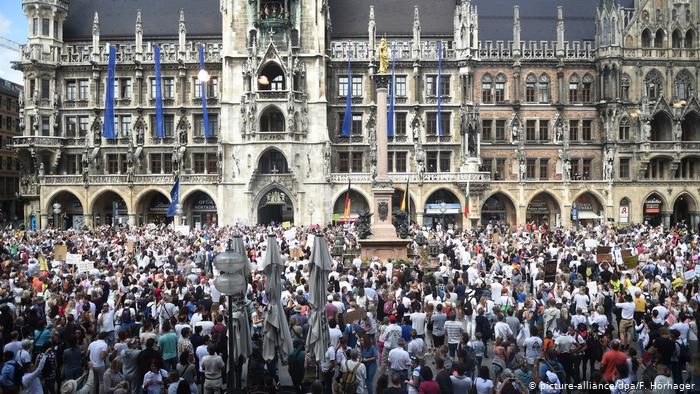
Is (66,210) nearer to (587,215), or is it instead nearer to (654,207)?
(587,215)

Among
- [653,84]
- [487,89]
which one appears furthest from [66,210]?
[653,84]

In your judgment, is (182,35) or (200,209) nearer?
(182,35)

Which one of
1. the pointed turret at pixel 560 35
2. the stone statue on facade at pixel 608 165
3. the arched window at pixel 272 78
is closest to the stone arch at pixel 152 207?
the arched window at pixel 272 78

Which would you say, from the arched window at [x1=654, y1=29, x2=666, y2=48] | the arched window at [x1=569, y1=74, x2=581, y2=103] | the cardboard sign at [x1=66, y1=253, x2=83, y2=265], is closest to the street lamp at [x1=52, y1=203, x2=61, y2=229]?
the cardboard sign at [x1=66, y1=253, x2=83, y2=265]

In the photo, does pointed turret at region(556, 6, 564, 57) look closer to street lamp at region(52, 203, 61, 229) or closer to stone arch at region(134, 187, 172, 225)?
stone arch at region(134, 187, 172, 225)

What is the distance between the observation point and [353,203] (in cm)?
5838

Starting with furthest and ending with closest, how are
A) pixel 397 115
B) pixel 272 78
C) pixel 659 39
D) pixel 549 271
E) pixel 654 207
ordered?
1. pixel 659 39
2. pixel 397 115
3. pixel 654 207
4. pixel 272 78
5. pixel 549 271

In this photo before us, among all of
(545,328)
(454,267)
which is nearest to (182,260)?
(454,267)

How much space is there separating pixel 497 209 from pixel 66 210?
135 feet

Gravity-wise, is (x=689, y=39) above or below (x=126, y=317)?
above

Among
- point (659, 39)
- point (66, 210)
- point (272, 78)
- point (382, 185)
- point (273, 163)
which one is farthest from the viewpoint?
point (659, 39)

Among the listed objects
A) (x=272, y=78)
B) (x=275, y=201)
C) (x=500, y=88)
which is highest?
(x=272, y=78)

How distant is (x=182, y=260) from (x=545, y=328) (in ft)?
→ 56.3

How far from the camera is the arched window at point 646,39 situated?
199 ft
